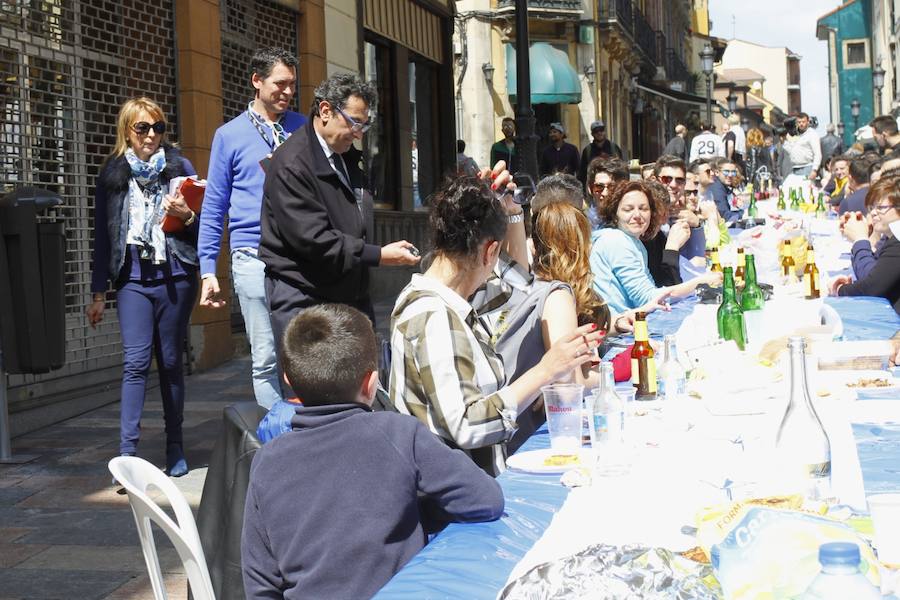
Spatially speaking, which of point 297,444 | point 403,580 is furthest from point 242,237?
point 403,580

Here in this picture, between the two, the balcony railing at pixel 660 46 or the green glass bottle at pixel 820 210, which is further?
the balcony railing at pixel 660 46

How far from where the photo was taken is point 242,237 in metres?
5.73

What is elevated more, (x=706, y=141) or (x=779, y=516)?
(x=706, y=141)

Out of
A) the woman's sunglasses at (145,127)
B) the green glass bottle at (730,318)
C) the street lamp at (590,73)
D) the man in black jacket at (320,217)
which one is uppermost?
the street lamp at (590,73)

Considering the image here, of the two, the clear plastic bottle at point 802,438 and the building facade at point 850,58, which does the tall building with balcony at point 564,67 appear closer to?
the clear plastic bottle at point 802,438

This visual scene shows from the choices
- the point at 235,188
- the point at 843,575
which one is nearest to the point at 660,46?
the point at 235,188

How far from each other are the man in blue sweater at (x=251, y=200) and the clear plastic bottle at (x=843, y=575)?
4428mm

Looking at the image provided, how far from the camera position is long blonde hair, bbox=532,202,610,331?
4.83m

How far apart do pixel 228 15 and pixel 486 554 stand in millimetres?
9215

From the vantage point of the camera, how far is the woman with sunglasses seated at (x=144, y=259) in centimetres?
595

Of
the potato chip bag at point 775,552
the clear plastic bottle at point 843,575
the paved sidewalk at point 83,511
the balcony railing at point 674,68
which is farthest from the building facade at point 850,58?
the clear plastic bottle at point 843,575

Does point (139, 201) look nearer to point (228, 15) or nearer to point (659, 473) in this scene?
point (659, 473)

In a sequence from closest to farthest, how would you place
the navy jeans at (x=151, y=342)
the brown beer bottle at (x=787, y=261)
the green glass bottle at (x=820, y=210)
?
the navy jeans at (x=151, y=342) < the brown beer bottle at (x=787, y=261) < the green glass bottle at (x=820, y=210)

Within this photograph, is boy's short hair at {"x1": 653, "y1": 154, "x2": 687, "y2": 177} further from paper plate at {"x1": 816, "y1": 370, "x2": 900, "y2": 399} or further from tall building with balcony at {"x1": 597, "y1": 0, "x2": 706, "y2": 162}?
tall building with balcony at {"x1": 597, "y1": 0, "x2": 706, "y2": 162}
